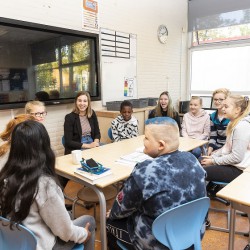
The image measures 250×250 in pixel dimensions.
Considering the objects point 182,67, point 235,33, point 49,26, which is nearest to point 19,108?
point 49,26

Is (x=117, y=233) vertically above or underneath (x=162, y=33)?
underneath

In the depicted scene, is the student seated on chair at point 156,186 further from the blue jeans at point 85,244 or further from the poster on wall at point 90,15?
the poster on wall at point 90,15

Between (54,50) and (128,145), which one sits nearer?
(128,145)

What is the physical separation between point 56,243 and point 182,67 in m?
4.94

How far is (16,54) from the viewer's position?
9.25ft

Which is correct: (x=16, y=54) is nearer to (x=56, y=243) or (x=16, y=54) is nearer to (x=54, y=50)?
(x=54, y=50)

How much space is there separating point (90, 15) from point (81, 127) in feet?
5.56

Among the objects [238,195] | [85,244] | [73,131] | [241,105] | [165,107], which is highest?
[241,105]

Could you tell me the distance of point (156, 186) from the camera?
1151 mm

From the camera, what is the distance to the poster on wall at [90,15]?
350 centimetres

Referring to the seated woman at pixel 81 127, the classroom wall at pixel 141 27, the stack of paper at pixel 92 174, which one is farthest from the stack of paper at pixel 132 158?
the classroom wall at pixel 141 27

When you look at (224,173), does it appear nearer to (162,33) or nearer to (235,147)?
(235,147)

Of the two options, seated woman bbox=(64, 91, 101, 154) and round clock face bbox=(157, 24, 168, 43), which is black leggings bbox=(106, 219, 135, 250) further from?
round clock face bbox=(157, 24, 168, 43)

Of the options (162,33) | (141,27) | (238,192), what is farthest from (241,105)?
(162,33)
